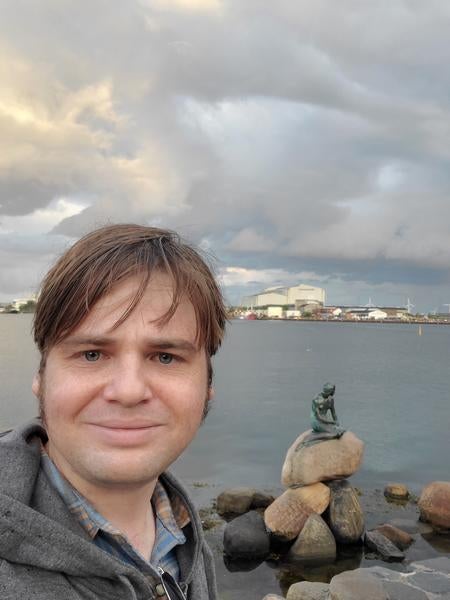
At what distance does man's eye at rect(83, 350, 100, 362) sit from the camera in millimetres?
1479

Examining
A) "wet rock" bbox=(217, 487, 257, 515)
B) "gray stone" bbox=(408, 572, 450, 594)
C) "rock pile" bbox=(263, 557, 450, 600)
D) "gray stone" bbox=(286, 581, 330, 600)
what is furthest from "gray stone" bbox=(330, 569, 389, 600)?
"wet rock" bbox=(217, 487, 257, 515)

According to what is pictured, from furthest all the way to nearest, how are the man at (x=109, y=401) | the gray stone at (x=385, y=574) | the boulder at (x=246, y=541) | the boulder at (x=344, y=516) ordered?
the boulder at (x=344, y=516), the boulder at (x=246, y=541), the gray stone at (x=385, y=574), the man at (x=109, y=401)

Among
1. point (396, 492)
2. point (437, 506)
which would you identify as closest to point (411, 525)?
point (437, 506)

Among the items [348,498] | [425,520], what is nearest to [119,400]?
[348,498]

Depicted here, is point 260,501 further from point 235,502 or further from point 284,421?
point 284,421

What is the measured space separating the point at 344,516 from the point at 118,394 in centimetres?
1057

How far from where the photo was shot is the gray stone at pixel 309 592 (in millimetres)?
7670

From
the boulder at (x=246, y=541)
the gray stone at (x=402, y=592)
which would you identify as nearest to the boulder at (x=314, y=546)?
the boulder at (x=246, y=541)

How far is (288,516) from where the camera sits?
10.6 metres

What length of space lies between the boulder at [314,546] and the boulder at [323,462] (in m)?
1.04

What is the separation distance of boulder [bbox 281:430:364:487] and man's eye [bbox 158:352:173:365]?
10291mm

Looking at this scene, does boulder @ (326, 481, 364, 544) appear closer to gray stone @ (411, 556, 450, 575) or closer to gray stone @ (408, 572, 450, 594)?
gray stone @ (411, 556, 450, 575)

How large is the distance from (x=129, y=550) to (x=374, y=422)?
1098 inches

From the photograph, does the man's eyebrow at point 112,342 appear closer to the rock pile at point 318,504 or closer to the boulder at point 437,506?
Result: the rock pile at point 318,504
